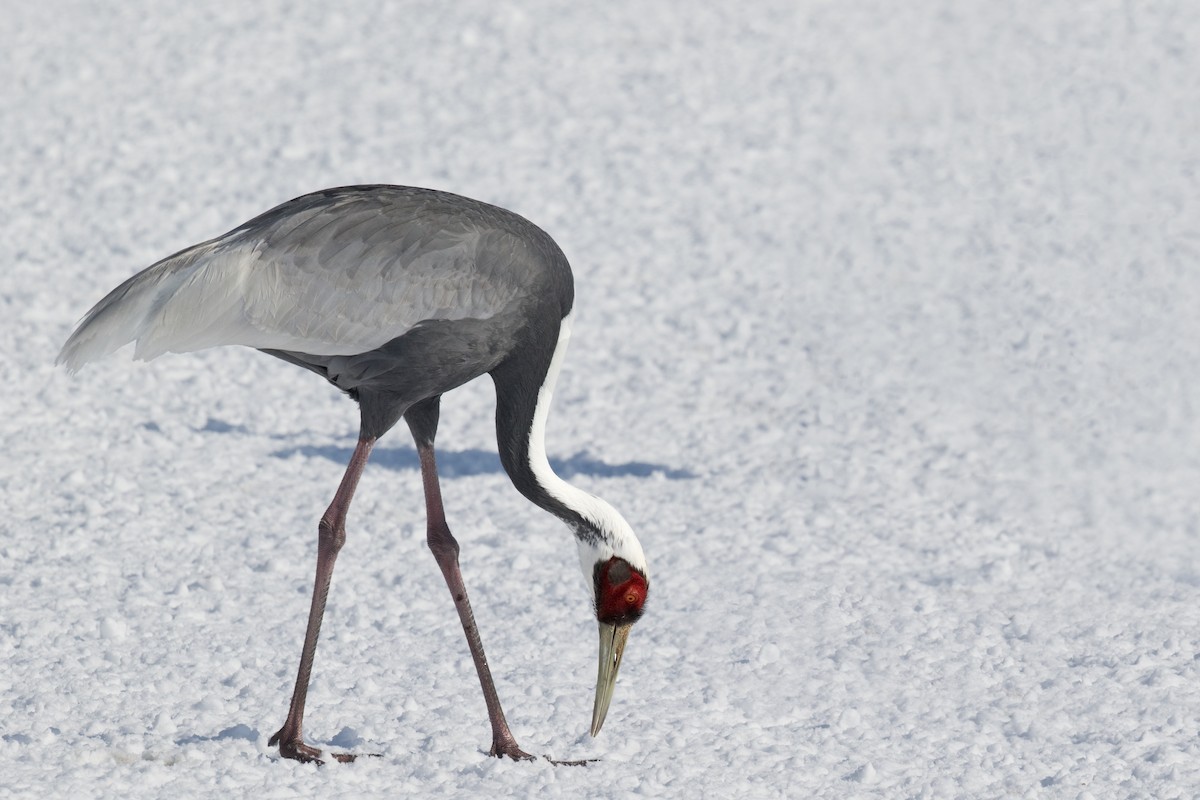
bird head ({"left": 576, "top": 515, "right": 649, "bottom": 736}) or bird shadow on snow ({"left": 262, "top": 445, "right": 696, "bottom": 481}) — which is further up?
bird head ({"left": 576, "top": 515, "right": 649, "bottom": 736})

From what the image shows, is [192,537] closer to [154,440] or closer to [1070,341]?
[154,440]

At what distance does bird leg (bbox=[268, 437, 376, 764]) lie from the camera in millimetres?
5129

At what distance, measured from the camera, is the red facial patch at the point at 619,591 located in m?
5.17

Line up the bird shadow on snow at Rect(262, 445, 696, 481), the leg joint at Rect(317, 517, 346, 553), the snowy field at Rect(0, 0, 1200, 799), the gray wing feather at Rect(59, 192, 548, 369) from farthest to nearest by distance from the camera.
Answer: the bird shadow on snow at Rect(262, 445, 696, 481) < the snowy field at Rect(0, 0, 1200, 799) < the leg joint at Rect(317, 517, 346, 553) < the gray wing feather at Rect(59, 192, 548, 369)

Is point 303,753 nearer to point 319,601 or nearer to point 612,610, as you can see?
point 319,601

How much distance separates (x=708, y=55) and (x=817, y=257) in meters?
3.57

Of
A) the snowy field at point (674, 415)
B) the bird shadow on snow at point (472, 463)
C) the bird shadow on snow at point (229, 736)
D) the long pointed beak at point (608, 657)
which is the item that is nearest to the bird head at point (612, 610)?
the long pointed beak at point (608, 657)

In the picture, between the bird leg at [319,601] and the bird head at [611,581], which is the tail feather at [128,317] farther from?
the bird head at [611,581]

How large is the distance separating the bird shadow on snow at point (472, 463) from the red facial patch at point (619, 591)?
300 cm

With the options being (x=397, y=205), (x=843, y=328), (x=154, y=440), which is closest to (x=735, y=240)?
(x=843, y=328)

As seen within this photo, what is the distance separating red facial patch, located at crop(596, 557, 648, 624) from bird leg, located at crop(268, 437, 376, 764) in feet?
2.72

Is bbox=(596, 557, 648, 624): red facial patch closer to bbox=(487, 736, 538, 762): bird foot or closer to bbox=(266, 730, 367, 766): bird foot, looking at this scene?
bbox=(487, 736, 538, 762): bird foot

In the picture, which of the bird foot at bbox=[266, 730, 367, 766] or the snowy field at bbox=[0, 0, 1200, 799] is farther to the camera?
the snowy field at bbox=[0, 0, 1200, 799]

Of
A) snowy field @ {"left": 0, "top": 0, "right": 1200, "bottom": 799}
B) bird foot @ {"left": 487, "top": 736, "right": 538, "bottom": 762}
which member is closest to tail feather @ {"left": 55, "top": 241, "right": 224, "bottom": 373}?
snowy field @ {"left": 0, "top": 0, "right": 1200, "bottom": 799}
